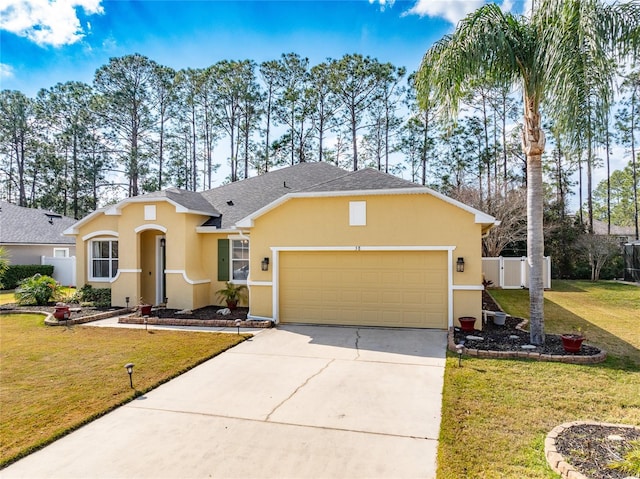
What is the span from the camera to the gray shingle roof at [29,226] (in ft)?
67.8

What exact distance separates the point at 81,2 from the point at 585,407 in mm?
12791

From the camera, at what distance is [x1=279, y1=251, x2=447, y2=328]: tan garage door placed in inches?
394

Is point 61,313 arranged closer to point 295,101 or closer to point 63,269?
point 63,269

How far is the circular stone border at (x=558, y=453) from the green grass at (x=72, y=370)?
5.55m

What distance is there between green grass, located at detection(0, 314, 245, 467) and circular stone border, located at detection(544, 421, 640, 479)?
5.55m

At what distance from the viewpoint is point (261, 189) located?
16.0m

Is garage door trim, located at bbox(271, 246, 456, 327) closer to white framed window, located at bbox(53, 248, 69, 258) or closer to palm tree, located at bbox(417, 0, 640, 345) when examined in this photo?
palm tree, located at bbox(417, 0, 640, 345)

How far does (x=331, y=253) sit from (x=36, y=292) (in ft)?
37.8

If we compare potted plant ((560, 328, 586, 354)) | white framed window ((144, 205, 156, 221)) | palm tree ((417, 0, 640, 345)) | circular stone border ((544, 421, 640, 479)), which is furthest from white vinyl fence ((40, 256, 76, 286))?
circular stone border ((544, 421, 640, 479))

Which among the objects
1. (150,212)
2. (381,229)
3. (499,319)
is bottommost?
(499,319)

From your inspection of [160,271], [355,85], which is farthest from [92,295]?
[355,85]

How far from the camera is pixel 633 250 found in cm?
2202

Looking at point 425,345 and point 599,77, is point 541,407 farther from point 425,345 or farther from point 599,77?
point 599,77

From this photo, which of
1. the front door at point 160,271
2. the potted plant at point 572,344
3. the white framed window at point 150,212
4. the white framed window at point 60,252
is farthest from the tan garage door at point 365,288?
the white framed window at point 60,252
